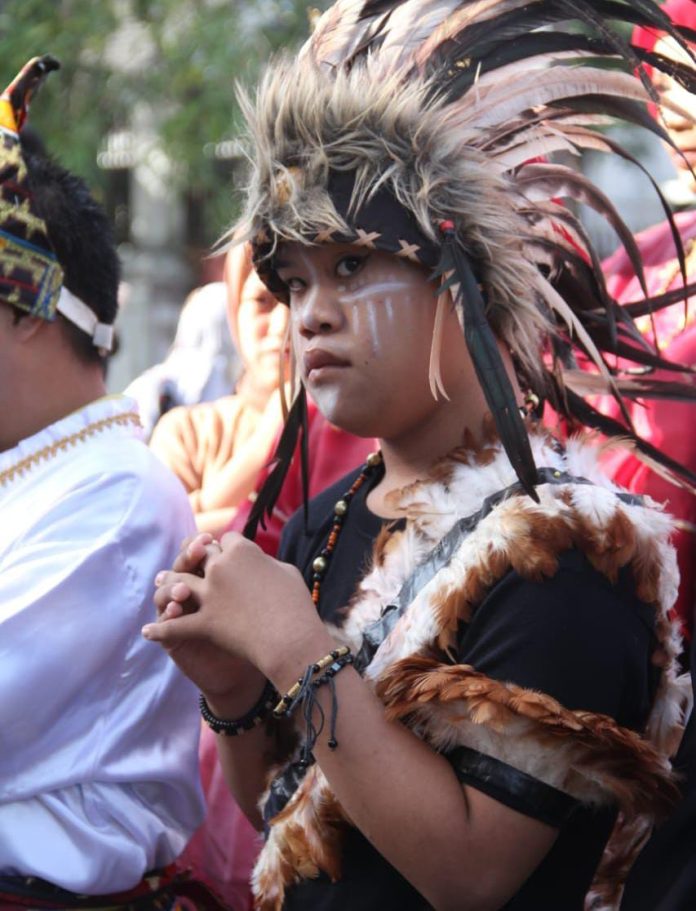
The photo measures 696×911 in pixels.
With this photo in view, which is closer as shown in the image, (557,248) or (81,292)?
(557,248)

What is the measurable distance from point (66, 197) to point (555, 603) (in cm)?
146

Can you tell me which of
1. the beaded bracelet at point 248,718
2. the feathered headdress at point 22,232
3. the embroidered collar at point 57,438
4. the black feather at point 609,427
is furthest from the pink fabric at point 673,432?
the feathered headdress at point 22,232

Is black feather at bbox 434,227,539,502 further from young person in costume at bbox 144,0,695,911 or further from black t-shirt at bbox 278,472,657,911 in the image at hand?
black t-shirt at bbox 278,472,657,911

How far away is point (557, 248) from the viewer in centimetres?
225

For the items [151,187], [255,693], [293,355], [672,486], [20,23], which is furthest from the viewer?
[151,187]

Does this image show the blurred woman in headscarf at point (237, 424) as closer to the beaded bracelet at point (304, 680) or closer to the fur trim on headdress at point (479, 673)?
the fur trim on headdress at point (479, 673)

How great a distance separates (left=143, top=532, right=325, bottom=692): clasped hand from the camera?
6.25 ft

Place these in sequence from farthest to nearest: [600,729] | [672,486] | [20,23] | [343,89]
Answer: [20,23]
[672,486]
[343,89]
[600,729]

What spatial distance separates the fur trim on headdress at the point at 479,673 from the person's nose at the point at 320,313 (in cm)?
29

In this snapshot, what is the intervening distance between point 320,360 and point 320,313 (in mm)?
72

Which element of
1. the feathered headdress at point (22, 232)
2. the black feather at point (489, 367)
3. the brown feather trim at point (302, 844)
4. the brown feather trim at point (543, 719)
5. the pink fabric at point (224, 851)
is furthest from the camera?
the pink fabric at point (224, 851)

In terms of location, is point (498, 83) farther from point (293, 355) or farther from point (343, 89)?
point (293, 355)

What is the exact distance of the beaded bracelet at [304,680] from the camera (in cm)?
184

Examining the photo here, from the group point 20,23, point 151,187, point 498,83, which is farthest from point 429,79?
point 151,187
